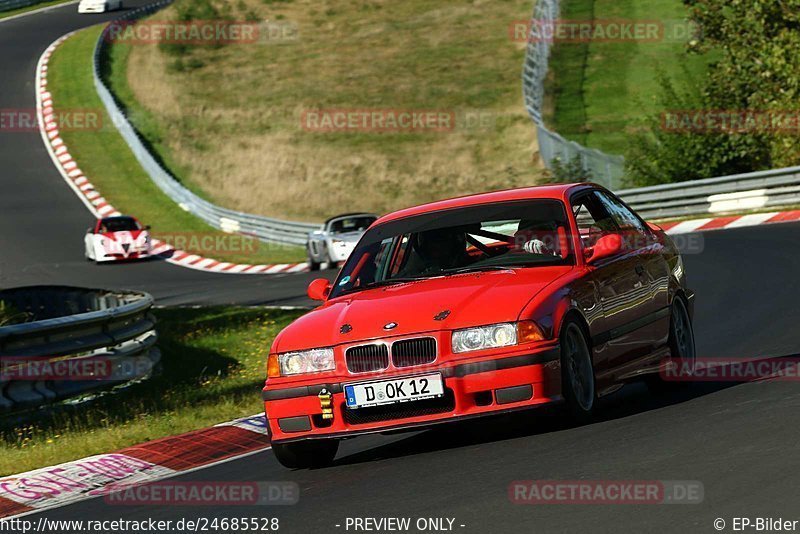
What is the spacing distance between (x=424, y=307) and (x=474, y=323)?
0.35 meters

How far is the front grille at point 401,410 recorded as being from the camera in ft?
25.0

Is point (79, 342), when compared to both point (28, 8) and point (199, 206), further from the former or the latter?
point (28, 8)

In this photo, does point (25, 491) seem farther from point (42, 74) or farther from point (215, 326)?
point (42, 74)

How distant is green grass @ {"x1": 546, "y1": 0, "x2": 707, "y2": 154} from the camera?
39375 mm

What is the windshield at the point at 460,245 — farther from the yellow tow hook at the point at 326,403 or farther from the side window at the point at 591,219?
the yellow tow hook at the point at 326,403

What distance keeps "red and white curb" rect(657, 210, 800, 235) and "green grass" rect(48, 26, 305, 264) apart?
37.3ft

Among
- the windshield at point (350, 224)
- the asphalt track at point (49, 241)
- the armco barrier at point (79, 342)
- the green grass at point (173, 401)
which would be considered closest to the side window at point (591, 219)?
the green grass at point (173, 401)

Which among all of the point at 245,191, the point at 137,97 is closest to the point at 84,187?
the point at 245,191

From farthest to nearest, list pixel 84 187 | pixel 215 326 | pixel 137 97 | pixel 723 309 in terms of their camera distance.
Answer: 1. pixel 137 97
2. pixel 84 187
3. pixel 215 326
4. pixel 723 309

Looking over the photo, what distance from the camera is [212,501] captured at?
23.8ft

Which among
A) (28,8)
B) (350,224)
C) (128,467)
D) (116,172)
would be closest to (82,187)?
(116,172)

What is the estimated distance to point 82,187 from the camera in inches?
1663

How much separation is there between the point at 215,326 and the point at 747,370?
419 inches

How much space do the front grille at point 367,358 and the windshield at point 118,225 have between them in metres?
26.4
